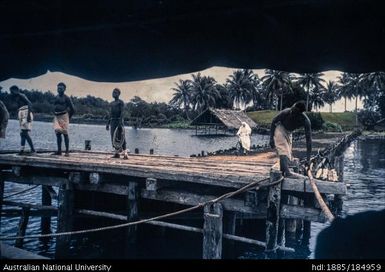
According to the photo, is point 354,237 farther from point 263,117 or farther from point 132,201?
point 263,117

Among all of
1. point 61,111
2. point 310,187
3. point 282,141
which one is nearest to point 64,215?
point 61,111

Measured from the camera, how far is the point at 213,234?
7543mm

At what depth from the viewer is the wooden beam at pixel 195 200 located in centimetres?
755

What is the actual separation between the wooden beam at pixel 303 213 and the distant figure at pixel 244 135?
12.3m

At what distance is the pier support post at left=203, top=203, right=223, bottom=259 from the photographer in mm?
7520

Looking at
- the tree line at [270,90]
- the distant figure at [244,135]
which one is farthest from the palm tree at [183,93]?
the distant figure at [244,135]

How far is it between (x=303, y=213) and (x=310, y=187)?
24.5 inches

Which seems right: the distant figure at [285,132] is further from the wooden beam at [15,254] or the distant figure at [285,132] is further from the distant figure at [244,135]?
the distant figure at [244,135]

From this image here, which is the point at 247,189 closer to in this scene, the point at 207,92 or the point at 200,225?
the point at 200,225

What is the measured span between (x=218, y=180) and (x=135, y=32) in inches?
182

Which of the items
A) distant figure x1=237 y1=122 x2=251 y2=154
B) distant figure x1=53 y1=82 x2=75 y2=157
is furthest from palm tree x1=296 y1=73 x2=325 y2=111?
distant figure x1=53 y1=82 x2=75 y2=157

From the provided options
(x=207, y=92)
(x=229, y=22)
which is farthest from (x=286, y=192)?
(x=207, y=92)

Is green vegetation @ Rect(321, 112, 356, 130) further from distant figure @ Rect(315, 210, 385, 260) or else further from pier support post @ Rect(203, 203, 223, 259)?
distant figure @ Rect(315, 210, 385, 260)

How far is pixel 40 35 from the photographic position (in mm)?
3707
